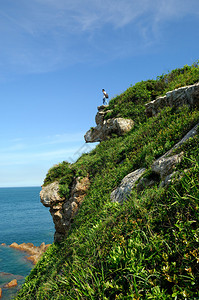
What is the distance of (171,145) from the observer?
714cm

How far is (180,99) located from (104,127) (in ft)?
35.1

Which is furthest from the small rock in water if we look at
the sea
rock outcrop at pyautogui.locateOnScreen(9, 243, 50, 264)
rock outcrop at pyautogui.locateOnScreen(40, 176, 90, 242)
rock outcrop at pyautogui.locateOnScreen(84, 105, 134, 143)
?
rock outcrop at pyautogui.locateOnScreen(84, 105, 134, 143)

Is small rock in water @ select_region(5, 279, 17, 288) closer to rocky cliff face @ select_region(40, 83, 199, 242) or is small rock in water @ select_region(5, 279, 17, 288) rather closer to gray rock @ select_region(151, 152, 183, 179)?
rocky cliff face @ select_region(40, 83, 199, 242)

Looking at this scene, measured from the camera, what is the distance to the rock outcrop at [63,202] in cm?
1492

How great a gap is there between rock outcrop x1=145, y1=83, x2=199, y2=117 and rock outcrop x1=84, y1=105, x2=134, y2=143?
3.53m

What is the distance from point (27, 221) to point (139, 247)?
71850 millimetres

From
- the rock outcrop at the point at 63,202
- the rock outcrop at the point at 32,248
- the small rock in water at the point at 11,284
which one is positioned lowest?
the rock outcrop at the point at 32,248

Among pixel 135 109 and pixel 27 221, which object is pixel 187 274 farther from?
pixel 27 221

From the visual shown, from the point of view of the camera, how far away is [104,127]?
1997 cm

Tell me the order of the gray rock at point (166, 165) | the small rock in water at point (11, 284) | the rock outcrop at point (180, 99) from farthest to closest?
the small rock in water at point (11, 284), the rock outcrop at point (180, 99), the gray rock at point (166, 165)

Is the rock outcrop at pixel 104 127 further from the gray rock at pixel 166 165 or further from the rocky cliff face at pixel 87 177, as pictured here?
the gray rock at pixel 166 165

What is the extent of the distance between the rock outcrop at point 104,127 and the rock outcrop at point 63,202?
5.75 meters

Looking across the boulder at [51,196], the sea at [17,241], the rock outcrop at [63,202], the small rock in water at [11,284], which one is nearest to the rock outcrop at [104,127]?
the rock outcrop at [63,202]

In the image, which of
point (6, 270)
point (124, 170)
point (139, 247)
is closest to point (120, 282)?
point (139, 247)
